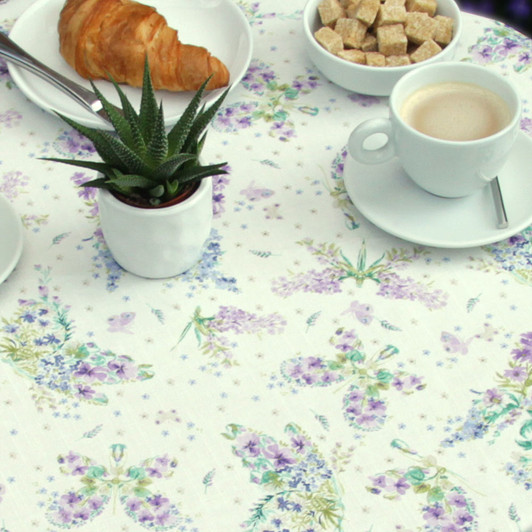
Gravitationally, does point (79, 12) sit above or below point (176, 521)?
above

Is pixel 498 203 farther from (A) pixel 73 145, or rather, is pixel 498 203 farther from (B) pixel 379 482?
(A) pixel 73 145

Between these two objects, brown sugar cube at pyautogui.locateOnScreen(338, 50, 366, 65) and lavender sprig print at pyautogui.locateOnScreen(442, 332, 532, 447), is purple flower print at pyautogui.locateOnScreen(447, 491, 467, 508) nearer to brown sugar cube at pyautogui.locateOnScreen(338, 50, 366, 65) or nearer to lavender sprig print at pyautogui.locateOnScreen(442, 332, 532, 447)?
lavender sprig print at pyautogui.locateOnScreen(442, 332, 532, 447)

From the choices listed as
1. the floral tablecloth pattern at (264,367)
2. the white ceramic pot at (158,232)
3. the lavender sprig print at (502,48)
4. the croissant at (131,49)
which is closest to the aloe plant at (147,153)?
the white ceramic pot at (158,232)

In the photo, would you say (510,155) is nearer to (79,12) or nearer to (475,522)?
(475,522)

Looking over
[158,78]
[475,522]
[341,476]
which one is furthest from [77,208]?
[475,522]

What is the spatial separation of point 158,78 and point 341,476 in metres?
0.60

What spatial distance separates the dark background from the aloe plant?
124 centimetres

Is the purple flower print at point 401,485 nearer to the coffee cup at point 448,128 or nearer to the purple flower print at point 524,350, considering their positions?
the purple flower print at point 524,350

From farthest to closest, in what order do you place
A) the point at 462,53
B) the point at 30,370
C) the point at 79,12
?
the point at 462,53, the point at 79,12, the point at 30,370

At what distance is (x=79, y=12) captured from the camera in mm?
1160

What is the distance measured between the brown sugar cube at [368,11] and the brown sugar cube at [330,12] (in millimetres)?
40

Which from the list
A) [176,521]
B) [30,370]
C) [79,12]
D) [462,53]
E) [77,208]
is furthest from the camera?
[462,53]

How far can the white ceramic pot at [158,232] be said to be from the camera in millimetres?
875

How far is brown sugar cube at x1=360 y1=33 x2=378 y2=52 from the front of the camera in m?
1.17
